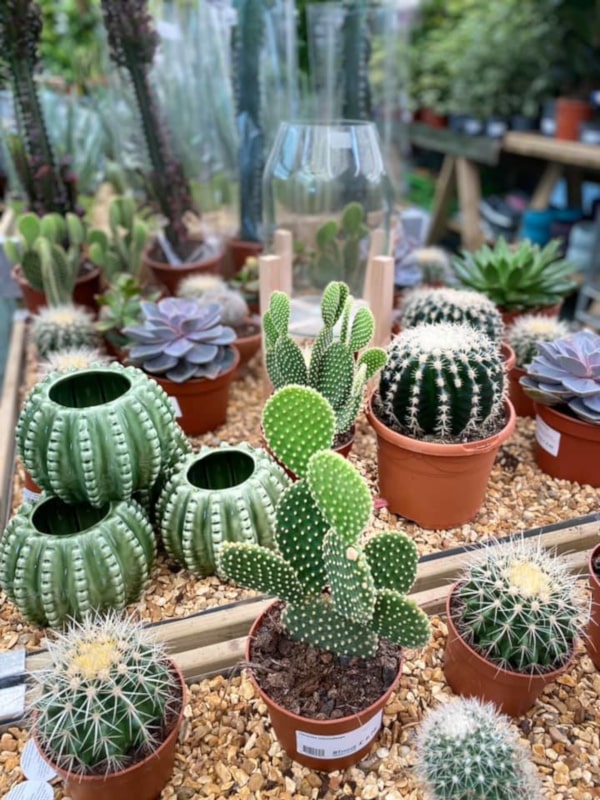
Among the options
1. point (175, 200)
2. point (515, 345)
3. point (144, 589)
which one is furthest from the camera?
point (175, 200)

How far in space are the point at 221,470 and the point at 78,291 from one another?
1.56m

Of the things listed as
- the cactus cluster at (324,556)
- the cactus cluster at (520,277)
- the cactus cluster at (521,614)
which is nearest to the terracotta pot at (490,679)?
the cactus cluster at (521,614)

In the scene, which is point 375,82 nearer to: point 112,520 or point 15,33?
point 15,33

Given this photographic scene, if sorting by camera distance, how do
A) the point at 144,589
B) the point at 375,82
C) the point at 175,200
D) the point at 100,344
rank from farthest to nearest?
1. the point at 375,82
2. the point at 175,200
3. the point at 100,344
4. the point at 144,589

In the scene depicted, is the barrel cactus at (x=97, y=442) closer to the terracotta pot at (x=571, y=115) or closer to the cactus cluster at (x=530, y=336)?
the cactus cluster at (x=530, y=336)

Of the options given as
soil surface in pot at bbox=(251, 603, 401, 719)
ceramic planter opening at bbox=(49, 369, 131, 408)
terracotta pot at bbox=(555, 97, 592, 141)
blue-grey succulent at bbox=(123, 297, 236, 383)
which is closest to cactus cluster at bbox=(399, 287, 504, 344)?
blue-grey succulent at bbox=(123, 297, 236, 383)

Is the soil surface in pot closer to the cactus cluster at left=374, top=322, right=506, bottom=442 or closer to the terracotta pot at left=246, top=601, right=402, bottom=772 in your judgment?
the terracotta pot at left=246, top=601, right=402, bottom=772

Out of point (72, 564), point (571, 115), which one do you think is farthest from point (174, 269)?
point (571, 115)

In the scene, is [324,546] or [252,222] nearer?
[324,546]

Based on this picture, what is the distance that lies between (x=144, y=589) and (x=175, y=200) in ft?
6.25

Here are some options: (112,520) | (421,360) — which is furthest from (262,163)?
(112,520)

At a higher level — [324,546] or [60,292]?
[324,546]

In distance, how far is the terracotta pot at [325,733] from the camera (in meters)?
0.99

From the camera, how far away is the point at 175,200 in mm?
2754
